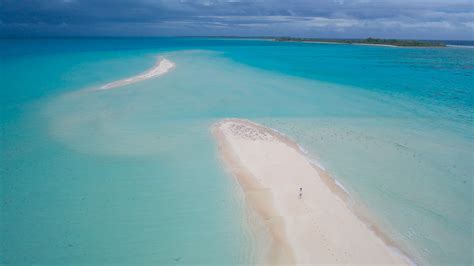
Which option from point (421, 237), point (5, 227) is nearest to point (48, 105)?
point (5, 227)

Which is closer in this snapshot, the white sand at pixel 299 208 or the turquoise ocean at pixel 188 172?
the white sand at pixel 299 208

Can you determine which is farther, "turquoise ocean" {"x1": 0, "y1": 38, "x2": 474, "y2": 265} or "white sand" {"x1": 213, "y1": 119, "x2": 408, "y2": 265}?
"turquoise ocean" {"x1": 0, "y1": 38, "x2": 474, "y2": 265}

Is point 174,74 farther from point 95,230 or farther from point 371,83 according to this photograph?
point 95,230

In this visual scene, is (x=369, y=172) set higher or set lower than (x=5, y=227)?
higher

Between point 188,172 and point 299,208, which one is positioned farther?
point 188,172
